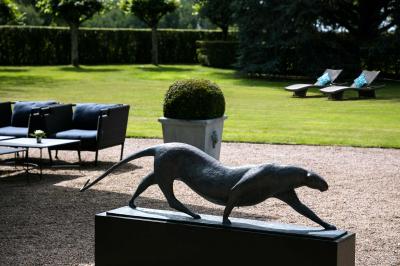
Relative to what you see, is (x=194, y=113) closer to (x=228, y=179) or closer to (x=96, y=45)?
(x=228, y=179)

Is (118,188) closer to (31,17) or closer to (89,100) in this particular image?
(89,100)

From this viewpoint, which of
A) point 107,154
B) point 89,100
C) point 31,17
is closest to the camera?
point 107,154

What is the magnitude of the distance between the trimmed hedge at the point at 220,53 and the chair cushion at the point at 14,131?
24.8 metres

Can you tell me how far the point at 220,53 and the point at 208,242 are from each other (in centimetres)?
3226

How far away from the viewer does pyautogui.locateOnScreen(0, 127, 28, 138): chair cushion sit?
12719mm

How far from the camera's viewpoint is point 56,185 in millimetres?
10875

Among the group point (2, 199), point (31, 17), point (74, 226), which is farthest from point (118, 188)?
point (31, 17)

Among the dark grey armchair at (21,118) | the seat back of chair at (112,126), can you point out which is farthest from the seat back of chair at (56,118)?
the seat back of chair at (112,126)

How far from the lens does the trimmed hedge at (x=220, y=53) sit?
123ft

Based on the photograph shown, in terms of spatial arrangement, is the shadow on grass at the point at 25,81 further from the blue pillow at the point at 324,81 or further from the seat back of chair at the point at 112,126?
the seat back of chair at the point at 112,126

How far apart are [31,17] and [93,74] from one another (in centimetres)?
2664

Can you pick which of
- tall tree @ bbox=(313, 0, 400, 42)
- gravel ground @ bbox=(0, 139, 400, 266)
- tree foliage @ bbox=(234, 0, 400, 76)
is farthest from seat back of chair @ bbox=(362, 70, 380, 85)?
gravel ground @ bbox=(0, 139, 400, 266)

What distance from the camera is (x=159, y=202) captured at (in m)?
9.61

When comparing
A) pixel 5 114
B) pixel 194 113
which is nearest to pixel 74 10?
pixel 5 114
